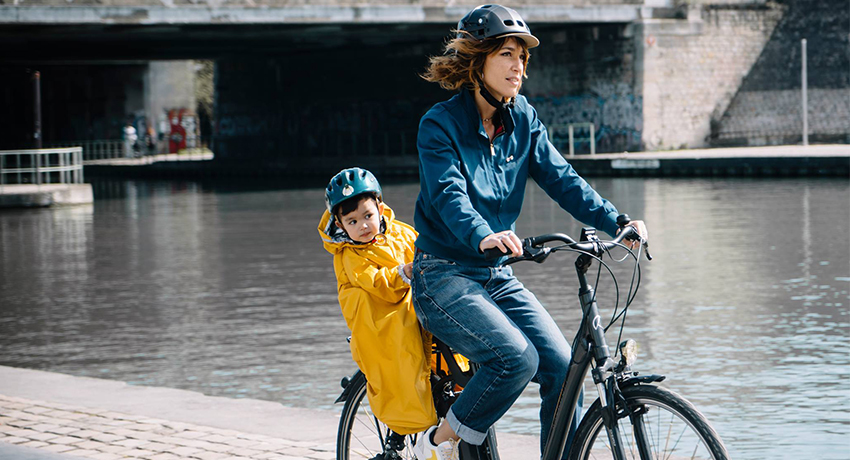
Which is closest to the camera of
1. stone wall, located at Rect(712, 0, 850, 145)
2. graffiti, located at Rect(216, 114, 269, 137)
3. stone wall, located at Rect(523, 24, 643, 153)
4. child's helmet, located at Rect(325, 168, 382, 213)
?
child's helmet, located at Rect(325, 168, 382, 213)

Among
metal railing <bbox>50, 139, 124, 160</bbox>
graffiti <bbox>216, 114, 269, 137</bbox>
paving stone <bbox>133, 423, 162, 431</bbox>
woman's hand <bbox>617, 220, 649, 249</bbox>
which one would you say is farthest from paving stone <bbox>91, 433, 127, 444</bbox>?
metal railing <bbox>50, 139, 124, 160</bbox>

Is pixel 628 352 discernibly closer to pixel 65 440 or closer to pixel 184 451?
pixel 184 451

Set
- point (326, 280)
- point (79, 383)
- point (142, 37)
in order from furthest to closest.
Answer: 1. point (142, 37)
2. point (326, 280)
3. point (79, 383)

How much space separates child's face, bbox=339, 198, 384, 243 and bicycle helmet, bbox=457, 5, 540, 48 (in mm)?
679

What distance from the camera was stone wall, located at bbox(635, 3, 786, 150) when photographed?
3766 cm

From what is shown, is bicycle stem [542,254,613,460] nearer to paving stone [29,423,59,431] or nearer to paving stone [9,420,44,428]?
paving stone [29,423,59,431]

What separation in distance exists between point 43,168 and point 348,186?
73.9ft

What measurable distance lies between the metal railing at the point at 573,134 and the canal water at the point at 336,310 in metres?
16.4

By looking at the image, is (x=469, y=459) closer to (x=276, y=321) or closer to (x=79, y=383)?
(x=79, y=383)

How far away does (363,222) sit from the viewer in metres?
4.08

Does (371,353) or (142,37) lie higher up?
(142,37)

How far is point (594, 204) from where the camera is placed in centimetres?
387

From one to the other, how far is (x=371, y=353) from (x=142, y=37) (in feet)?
114

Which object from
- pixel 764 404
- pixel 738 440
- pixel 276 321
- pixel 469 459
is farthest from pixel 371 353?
pixel 276 321
